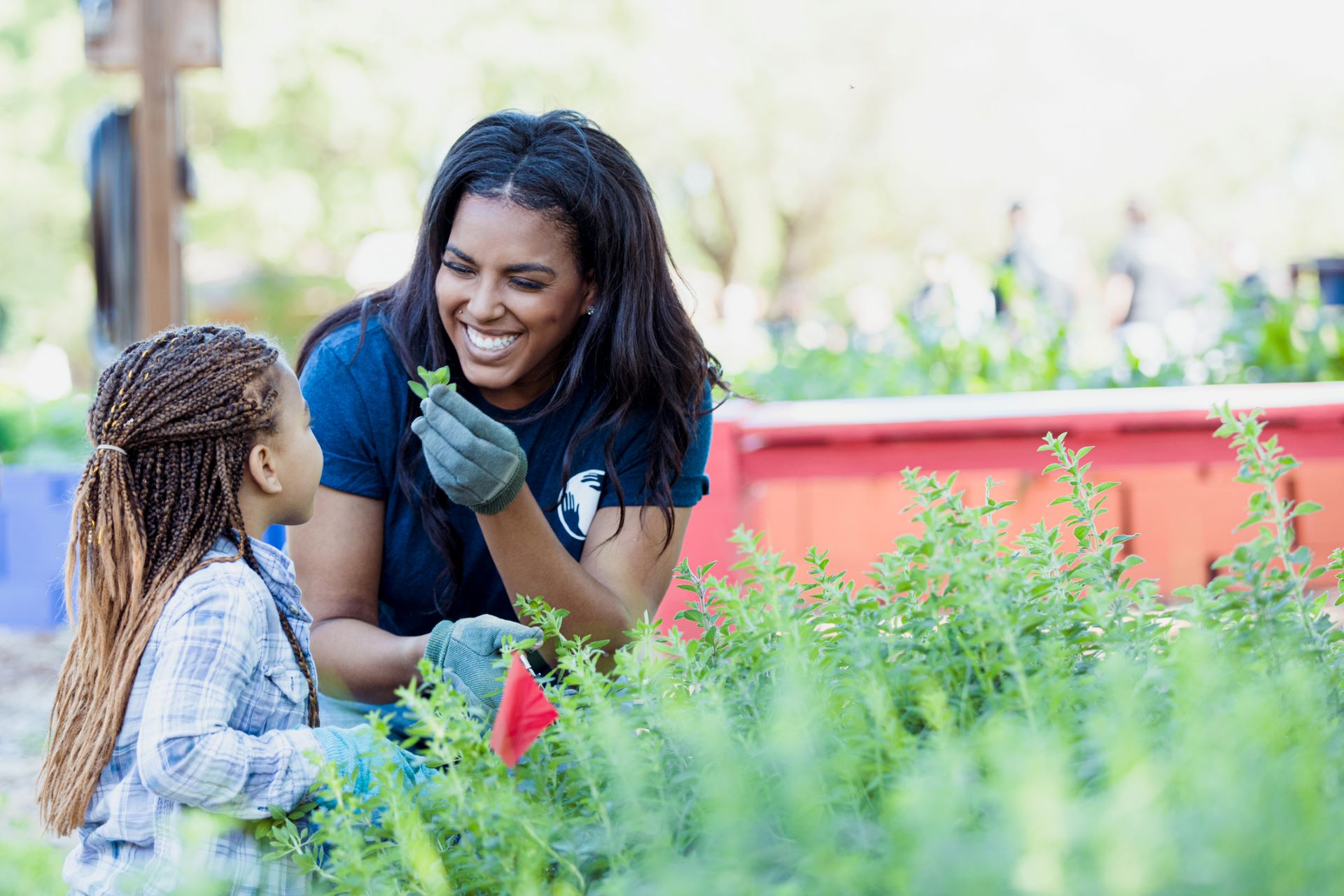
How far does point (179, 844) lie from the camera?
168 centimetres

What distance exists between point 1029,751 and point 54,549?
644 centimetres

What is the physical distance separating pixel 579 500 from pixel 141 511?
0.88m

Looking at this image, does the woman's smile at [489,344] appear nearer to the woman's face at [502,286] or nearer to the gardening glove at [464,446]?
the woman's face at [502,286]

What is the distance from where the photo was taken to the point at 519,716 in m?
1.39

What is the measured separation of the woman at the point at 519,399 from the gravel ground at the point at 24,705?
1.46 metres

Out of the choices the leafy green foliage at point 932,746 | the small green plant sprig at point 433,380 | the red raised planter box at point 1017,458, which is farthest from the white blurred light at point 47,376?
the leafy green foliage at point 932,746

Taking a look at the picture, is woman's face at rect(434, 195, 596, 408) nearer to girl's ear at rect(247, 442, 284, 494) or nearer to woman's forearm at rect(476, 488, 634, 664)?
woman's forearm at rect(476, 488, 634, 664)

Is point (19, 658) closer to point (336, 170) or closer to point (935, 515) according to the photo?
point (935, 515)

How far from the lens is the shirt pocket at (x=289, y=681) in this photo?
1.87 m

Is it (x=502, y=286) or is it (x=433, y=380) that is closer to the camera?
(x=433, y=380)

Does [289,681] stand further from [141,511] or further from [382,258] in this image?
[382,258]

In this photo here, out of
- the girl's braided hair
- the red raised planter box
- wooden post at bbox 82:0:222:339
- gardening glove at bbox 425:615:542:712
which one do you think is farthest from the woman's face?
wooden post at bbox 82:0:222:339

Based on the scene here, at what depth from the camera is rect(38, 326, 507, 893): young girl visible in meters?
1.66

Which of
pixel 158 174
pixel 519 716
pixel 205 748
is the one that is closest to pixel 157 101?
pixel 158 174
